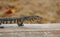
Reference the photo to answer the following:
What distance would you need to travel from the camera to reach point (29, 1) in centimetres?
318

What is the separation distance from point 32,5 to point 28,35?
1.95 meters

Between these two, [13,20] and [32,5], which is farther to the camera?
[32,5]

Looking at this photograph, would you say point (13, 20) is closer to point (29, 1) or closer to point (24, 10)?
point (24, 10)

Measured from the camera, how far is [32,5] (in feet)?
10.2

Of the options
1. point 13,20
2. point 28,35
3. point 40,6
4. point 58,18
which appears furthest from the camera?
point 40,6

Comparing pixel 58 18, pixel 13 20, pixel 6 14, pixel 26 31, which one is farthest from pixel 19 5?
pixel 26 31

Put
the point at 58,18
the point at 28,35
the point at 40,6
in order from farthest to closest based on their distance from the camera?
the point at 40,6, the point at 58,18, the point at 28,35

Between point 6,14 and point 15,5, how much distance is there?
0.31 meters

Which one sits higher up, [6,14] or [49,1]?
[49,1]

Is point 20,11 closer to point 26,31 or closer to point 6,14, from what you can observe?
point 6,14

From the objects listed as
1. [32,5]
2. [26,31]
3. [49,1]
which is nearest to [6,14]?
[32,5]

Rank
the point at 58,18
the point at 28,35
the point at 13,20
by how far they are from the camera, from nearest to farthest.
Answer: the point at 28,35 → the point at 13,20 → the point at 58,18

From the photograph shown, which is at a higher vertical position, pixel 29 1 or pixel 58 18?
pixel 29 1

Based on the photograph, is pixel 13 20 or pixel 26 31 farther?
pixel 13 20
